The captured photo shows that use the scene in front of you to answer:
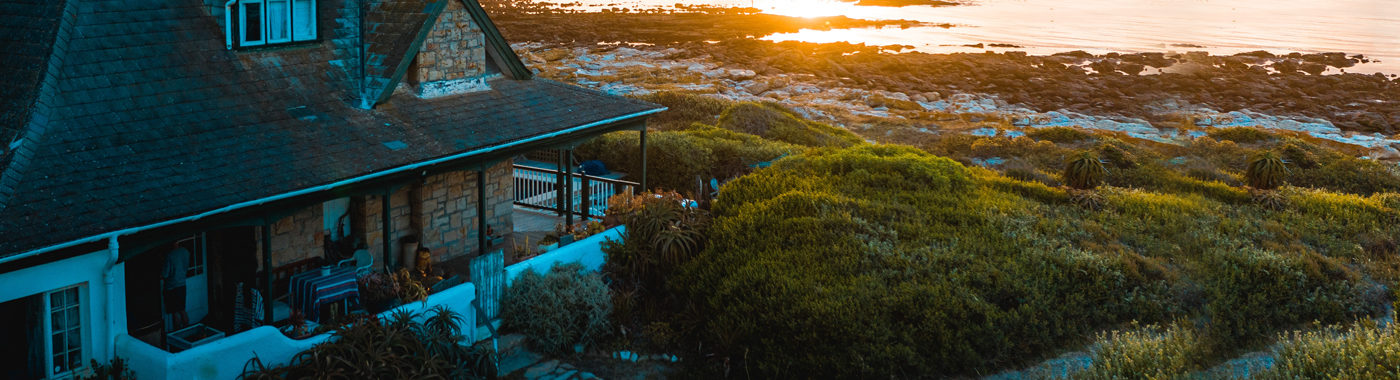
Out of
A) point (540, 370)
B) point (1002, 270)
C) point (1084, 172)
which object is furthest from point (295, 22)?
point (1084, 172)

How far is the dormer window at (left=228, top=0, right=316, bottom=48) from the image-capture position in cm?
1590

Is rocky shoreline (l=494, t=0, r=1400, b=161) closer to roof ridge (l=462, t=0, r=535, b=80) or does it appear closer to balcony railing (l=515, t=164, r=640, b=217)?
balcony railing (l=515, t=164, r=640, b=217)

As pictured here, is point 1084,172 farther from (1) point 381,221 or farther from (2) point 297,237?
(2) point 297,237

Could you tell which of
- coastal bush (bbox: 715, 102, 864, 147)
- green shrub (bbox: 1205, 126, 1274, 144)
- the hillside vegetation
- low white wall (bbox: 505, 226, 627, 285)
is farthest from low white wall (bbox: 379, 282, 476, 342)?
green shrub (bbox: 1205, 126, 1274, 144)

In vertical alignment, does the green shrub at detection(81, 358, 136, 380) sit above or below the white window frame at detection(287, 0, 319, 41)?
below

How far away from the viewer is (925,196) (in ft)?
73.1

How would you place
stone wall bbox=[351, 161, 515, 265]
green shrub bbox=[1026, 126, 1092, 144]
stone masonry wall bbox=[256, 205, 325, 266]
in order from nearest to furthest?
stone masonry wall bbox=[256, 205, 325, 266] < stone wall bbox=[351, 161, 515, 265] < green shrub bbox=[1026, 126, 1092, 144]

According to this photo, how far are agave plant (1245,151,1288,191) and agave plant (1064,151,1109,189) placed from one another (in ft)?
11.7

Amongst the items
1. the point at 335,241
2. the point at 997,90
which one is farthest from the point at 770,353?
the point at 997,90

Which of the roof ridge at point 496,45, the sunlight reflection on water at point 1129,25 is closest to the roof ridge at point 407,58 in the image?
the roof ridge at point 496,45

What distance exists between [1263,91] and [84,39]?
59155 millimetres

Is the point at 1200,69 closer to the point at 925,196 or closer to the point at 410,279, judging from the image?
the point at 925,196

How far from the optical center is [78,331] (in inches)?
493

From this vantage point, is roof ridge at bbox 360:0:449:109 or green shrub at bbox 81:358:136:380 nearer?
green shrub at bbox 81:358:136:380
